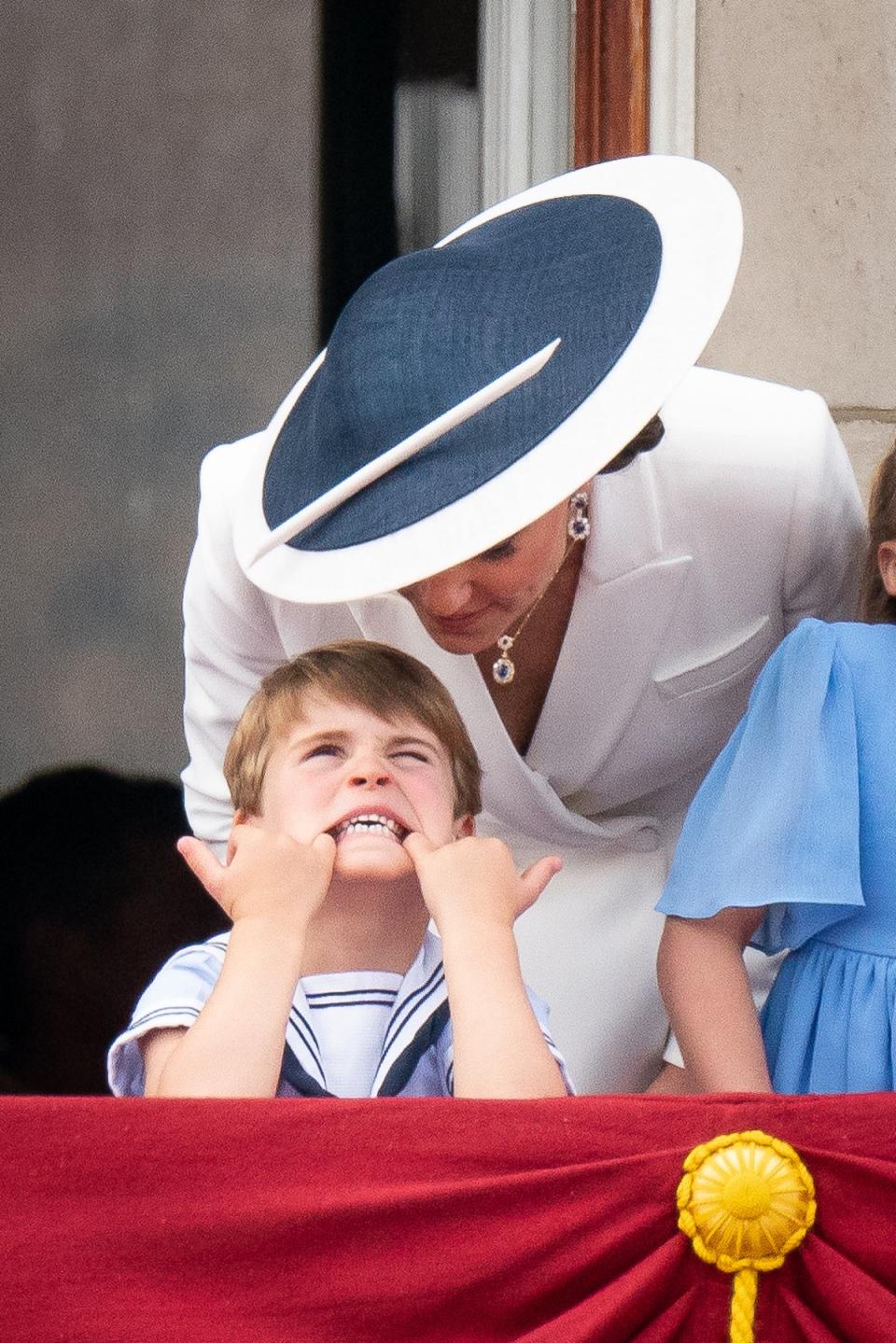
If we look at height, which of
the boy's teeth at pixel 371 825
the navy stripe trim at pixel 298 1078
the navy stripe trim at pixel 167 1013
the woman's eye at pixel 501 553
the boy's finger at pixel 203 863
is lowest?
the navy stripe trim at pixel 298 1078

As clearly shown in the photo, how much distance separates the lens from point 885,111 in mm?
2834

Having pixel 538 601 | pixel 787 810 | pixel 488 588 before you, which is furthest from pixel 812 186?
pixel 787 810

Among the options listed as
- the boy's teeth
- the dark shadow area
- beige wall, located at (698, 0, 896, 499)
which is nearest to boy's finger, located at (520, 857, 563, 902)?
the boy's teeth

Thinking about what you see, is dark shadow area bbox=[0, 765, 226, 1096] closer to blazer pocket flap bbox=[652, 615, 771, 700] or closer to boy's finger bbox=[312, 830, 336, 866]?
blazer pocket flap bbox=[652, 615, 771, 700]

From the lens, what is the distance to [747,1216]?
1.08 meters

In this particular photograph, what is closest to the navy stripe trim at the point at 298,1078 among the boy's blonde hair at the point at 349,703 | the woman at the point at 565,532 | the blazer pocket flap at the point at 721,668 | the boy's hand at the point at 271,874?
the boy's hand at the point at 271,874

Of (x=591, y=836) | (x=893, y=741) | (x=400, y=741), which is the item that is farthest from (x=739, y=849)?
(x=591, y=836)

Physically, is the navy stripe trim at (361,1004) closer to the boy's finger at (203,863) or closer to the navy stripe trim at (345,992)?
the navy stripe trim at (345,992)

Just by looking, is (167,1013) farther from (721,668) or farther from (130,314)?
(130,314)

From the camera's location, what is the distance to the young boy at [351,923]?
1.35m

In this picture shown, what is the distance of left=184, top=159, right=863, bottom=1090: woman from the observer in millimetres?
1427

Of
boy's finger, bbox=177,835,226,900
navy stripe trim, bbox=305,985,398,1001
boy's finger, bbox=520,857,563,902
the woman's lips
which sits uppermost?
the woman's lips

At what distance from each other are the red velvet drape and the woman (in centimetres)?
43

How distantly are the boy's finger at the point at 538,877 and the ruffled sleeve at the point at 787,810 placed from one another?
11 cm
